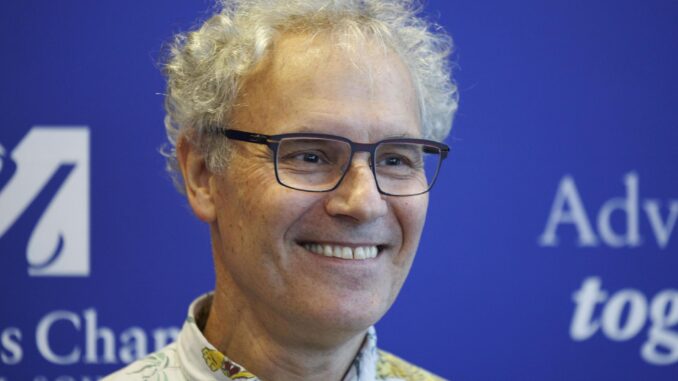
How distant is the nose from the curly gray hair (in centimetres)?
20

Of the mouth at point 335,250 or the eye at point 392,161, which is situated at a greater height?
the eye at point 392,161

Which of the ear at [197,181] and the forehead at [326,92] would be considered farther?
the ear at [197,181]

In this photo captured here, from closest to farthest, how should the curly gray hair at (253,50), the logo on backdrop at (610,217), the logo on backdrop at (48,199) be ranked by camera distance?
the curly gray hair at (253,50), the logo on backdrop at (48,199), the logo on backdrop at (610,217)

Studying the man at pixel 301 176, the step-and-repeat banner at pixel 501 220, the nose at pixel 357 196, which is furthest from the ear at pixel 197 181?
the step-and-repeat banner at pixel 501 220

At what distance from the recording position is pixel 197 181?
53.3 inches

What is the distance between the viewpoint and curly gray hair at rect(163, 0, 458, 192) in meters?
1.28

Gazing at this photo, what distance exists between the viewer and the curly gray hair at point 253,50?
128 centimetres

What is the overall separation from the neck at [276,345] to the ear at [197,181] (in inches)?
4.8

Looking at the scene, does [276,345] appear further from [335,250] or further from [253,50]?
[253,50]

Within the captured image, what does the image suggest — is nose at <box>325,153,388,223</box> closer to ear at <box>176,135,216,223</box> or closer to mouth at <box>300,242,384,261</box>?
mouth at <box>300,242,384,261</box>

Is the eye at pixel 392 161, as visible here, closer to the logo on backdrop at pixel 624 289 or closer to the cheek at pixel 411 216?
the cheek at pixel 411 216

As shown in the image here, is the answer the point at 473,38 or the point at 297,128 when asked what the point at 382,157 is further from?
the point at 473,38

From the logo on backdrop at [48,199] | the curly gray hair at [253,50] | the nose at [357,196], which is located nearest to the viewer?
the nose at [357,196]

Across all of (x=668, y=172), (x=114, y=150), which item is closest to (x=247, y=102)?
(x=114, y=150)
